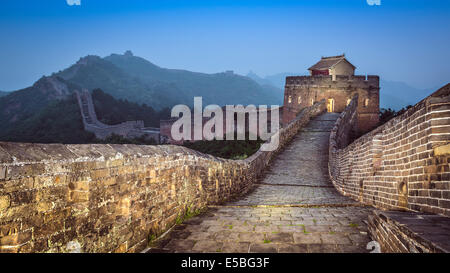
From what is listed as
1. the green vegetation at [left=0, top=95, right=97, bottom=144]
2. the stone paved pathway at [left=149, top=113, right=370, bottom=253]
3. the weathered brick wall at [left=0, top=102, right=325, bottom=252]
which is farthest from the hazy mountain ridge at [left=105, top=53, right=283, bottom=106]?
the weathered brick wall at [left=0, top=102, right=325, bottom=252]

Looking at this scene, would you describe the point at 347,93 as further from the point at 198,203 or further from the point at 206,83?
the point at 206,83

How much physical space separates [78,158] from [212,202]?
3.94m

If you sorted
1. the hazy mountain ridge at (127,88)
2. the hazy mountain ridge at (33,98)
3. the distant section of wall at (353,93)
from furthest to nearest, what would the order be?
the hazy mountain ridge at (127,88) → the hazy mountain ridge at (33,98) → the distant section of wall at (353,93)

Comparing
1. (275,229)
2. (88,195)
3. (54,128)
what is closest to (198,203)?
(275,229)

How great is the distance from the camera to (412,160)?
3.89 metres

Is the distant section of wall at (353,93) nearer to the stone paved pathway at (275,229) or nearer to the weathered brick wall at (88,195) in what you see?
the stone paved pathway at (275,229)

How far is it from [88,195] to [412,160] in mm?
3851

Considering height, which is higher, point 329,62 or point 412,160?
point 329,62

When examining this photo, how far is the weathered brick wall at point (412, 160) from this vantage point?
3168mm

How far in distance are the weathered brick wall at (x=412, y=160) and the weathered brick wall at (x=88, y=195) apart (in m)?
3.21

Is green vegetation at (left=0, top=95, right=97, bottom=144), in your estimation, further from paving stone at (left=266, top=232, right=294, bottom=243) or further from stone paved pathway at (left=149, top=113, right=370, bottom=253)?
paving stone at (left=266, top=232, right=294, bottom=243)

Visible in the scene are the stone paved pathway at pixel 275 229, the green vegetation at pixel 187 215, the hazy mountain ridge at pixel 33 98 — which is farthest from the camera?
the hazy mountain ridge at pixel 33 98

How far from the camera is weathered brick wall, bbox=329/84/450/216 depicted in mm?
3168

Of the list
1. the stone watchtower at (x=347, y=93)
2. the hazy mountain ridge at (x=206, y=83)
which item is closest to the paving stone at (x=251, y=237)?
the stone watchtower at (x=347, y=93)
